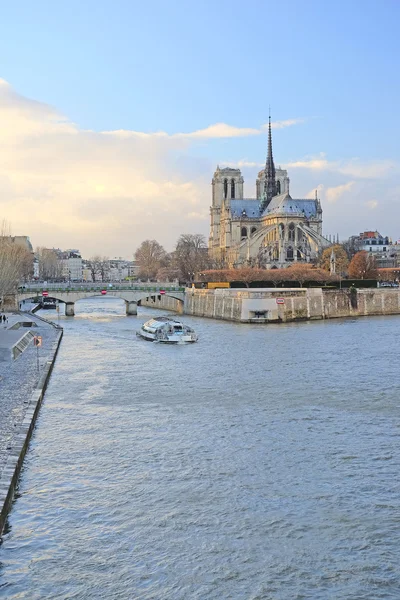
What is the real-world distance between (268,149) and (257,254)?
2678 centimetres

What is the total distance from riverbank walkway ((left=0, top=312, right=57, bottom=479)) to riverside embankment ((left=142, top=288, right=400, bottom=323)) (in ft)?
50.8

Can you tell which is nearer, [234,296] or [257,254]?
[234,296]

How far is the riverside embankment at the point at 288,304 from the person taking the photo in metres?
53.6

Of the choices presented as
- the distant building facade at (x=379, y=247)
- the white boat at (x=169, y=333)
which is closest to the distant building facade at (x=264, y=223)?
the distant building facade at (x=379, y=247)

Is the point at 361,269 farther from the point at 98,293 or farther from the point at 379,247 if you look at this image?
the point at 379,247

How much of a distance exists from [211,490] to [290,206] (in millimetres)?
115236

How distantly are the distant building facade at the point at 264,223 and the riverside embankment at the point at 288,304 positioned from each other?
51.4 m

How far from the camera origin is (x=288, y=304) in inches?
2130

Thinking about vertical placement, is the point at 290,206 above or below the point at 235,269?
above

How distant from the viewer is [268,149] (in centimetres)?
13738

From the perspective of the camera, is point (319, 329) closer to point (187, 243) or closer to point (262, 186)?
point (187, 243)

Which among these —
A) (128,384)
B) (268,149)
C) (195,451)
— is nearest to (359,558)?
(195,451)

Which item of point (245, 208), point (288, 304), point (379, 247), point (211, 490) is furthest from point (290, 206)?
point (211, 490)

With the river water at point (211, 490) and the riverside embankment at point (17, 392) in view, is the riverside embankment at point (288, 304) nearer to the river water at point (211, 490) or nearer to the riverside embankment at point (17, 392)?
the riverside embankment at point (17, 392)
